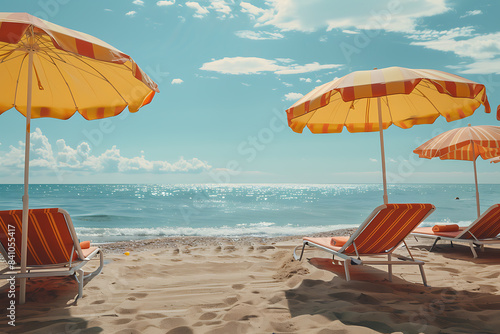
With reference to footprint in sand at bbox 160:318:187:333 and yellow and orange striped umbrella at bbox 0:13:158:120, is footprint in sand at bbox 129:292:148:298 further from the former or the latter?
yellow and orange striped umbrella at bbox 0:13:158:120

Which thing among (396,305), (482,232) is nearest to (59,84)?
(396,305)

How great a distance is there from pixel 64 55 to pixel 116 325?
2725 millimetres

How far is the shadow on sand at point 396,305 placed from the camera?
7.83ft

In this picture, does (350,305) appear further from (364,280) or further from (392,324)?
(364,280)

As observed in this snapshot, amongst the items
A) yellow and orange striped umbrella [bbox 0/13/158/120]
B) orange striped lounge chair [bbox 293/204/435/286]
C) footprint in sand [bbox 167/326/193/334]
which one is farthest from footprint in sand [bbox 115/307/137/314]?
orange striped lounge chair [bbox 293/204/435/286]

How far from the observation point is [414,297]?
3143 millimetres

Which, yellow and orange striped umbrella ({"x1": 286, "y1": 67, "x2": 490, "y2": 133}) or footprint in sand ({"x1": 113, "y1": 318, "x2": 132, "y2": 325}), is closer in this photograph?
footprint in sand ({"x1": 113, "y1": 318, "x2": 132, "y2": 325})

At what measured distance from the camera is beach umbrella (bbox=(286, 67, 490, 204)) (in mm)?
2895

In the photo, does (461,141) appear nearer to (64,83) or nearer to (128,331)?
(128,331)

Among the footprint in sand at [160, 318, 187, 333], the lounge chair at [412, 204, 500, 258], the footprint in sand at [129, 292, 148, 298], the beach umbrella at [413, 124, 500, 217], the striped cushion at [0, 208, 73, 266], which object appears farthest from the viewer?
the beach umbrella at [413, 124, 500, 217]

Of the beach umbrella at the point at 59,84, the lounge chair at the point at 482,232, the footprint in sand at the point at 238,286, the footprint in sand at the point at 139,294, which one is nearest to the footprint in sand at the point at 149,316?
the footprint in sand at the point at 139,294

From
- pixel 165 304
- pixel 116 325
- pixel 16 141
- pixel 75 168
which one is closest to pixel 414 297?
pixel 165 304

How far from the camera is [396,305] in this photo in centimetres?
287

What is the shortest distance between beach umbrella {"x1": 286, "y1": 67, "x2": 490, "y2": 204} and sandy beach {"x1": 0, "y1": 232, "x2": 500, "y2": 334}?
3.71ft
